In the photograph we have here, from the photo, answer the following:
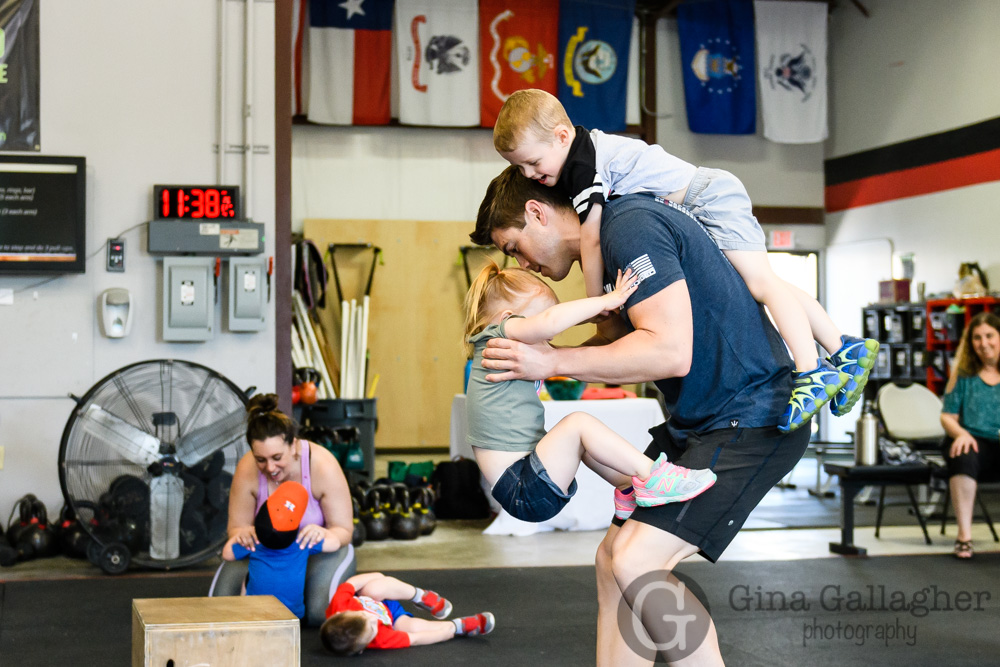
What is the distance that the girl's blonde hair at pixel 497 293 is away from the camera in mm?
2451

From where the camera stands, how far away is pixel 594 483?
19.9 feet

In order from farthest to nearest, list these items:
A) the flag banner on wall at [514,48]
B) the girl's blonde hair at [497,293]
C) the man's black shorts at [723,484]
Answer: the flag banner on wall at [514,48] → the girl's blonde hair at [497,293] → the man's black shorts at [723,484]

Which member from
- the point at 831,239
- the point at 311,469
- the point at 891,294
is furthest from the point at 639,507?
the point at 831,239

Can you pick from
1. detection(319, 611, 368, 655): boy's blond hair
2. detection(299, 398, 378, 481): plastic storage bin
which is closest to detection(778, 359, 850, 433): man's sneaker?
detection(319, 611, 368, 655): boy's blond hair

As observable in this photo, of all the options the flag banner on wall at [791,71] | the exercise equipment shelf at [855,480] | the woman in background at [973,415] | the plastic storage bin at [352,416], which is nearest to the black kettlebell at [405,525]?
the plastic storage bin at [352,416]

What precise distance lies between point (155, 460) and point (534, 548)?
2200 mm

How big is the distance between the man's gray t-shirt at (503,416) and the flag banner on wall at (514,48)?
7924mm

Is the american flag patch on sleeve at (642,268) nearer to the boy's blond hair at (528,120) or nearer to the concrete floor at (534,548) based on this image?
the boy's blond hair at (528,120)

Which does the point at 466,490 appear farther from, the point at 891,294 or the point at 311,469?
the point at 891,294

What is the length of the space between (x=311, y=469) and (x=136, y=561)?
Result: 4.58 ft

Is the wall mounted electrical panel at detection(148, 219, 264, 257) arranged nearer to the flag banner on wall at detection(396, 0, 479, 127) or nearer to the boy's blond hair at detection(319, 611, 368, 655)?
the boy's blond hair at detection(319, 611, 368, 655)

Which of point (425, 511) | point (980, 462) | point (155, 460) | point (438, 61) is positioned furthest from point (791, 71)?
point (155, 460)

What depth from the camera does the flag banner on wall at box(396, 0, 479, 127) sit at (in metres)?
9.73

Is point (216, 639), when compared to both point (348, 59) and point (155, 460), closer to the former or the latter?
point (155, 460)
